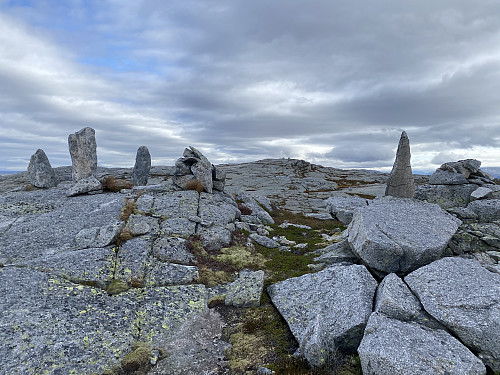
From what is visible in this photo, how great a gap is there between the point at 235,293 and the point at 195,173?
60.2 feet

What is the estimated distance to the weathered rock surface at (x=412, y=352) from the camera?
29.0ft

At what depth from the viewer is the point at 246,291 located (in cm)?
1562

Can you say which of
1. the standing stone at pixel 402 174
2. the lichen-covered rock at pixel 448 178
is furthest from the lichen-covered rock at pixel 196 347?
the lichen-covered rock at pixel 448 178

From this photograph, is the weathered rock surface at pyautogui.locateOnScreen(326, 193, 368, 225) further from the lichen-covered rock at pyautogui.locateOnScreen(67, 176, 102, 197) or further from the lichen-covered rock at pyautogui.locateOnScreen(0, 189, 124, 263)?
the lichen-covered rock at pyautogui.locateOnScreen(67, 176, 102, 197)

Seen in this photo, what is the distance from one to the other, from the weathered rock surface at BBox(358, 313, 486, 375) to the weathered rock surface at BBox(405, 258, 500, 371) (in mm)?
541

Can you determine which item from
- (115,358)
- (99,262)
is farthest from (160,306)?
(99,262)

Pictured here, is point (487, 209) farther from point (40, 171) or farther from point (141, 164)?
point (40, 171)

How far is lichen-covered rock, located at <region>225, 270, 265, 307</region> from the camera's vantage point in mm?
15086

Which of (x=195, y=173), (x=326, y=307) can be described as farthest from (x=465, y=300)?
(x=195, y=173)

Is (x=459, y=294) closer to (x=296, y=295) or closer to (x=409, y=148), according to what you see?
(x=296, y=295)

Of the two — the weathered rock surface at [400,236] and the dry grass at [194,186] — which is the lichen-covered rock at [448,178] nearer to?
the weathered rock surface at [400,236]

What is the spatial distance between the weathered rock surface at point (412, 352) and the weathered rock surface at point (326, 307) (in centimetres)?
124

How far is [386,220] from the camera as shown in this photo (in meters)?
17.1

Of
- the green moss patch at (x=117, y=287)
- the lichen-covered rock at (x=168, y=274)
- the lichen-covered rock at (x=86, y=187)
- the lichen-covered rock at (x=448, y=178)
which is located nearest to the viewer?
the green moss patch at (x=117, y=287)
